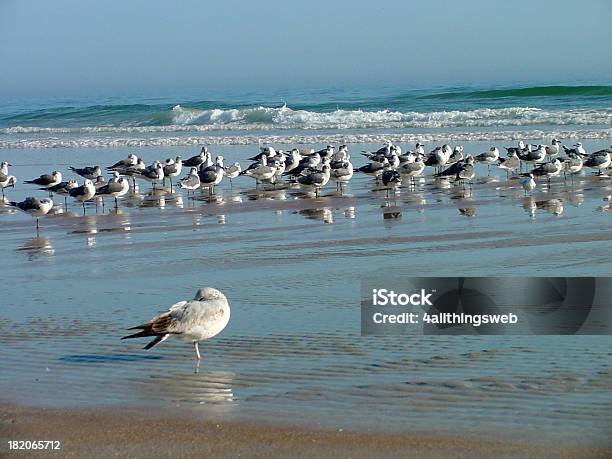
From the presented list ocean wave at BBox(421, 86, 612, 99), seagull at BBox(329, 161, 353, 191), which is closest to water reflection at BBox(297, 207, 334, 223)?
seagull at BBox(329, 161, 353, 191)

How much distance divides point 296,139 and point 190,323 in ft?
79.5

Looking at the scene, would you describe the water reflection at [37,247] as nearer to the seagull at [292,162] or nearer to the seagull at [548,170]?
the seagull at [292,162]

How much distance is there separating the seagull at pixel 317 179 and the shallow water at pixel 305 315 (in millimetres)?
1691

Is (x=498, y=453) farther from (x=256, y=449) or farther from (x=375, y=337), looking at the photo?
(x=375, y=337)

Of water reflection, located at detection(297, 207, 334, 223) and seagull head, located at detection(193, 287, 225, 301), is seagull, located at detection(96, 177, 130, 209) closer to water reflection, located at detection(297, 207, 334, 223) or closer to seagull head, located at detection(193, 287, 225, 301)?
water reflection, located at detection(297, 207, 334, 223)

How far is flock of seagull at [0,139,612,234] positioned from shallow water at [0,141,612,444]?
1468mm

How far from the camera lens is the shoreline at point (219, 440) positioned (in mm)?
4992

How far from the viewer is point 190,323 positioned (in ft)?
21.6

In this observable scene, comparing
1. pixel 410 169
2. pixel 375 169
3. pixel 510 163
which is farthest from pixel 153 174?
pixel 510 163

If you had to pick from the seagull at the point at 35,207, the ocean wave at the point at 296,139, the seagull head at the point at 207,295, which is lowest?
the ocean wave at the point at 296,139

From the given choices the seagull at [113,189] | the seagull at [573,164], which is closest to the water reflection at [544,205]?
the seagull at [573,164]

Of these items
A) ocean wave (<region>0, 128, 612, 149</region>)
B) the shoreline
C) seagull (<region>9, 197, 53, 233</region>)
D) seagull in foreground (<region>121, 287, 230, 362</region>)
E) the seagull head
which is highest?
the seagull head

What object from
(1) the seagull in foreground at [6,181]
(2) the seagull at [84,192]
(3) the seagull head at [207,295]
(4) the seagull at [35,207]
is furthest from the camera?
(1) the seagull in foreground at [6,181]

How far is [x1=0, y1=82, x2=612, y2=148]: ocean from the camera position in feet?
100
